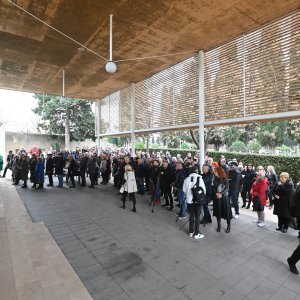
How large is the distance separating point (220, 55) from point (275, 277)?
7190mm

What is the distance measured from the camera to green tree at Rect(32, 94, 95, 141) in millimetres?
23453

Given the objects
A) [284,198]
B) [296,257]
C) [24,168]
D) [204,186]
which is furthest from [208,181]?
[24,168]

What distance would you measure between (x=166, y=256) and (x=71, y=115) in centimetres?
2237

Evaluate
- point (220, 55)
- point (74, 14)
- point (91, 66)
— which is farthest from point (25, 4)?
point (220, 55)

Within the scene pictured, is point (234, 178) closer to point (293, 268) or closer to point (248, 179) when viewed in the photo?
point (248, 179)

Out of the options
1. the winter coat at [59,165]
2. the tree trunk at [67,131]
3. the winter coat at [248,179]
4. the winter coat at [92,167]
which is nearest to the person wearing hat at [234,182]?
the winter coat at [248,179]

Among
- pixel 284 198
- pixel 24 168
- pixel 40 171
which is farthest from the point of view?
pixel 24 168

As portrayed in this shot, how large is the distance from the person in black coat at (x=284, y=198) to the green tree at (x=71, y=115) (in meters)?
21.2

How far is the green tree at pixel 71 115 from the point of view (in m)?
23.5

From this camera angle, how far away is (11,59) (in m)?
9.47

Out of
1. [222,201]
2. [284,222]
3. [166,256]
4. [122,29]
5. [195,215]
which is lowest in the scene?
[166,256]

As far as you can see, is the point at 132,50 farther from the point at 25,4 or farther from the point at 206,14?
the point at 25,4

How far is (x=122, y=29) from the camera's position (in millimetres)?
6906

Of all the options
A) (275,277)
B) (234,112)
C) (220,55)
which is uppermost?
(220,55)
